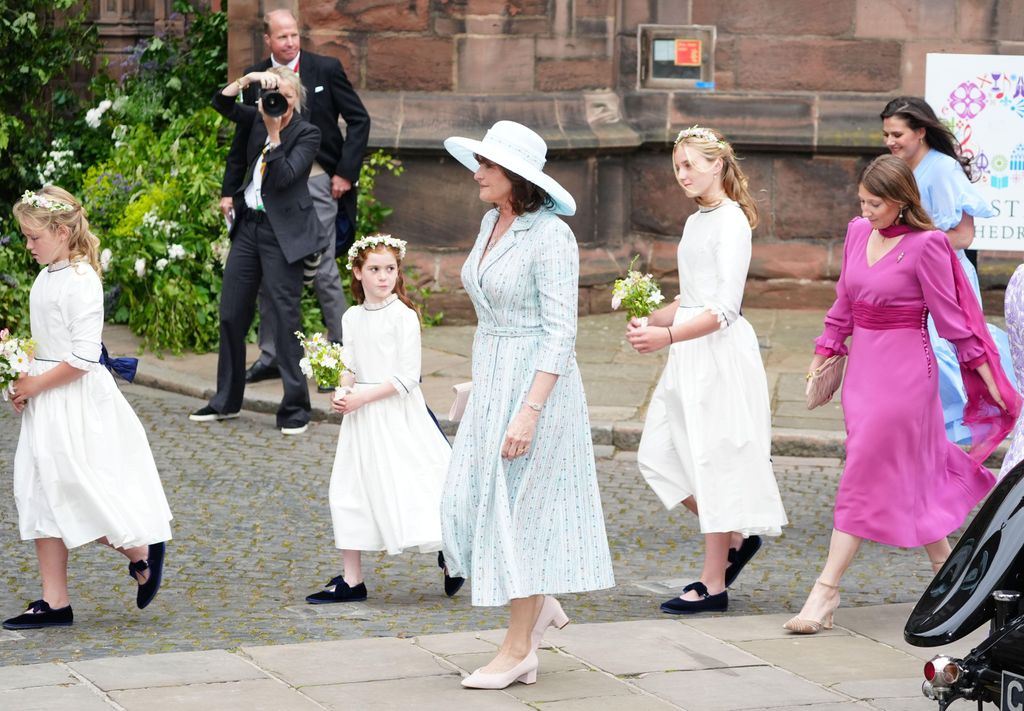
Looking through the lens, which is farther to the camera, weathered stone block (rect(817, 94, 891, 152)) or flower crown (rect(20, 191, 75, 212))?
weathered stone block (rect(817, 94, 891, 152))

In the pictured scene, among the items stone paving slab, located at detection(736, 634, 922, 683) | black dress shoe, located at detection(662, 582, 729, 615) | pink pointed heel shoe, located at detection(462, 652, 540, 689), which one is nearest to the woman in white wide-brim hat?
pink pointed heel shoe, located at detection(462, 652, 540, 689)

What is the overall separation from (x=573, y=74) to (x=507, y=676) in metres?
7.99

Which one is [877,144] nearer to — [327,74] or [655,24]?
[655,24]

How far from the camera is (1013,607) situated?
4.57m

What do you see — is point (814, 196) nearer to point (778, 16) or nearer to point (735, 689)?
point (778, 16)

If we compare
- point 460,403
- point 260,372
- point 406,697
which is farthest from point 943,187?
point 260,372

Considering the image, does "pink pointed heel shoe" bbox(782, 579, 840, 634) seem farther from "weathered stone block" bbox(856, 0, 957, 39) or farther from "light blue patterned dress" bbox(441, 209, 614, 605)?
"weathered stone block" bbox(856, 0, 957, 39)

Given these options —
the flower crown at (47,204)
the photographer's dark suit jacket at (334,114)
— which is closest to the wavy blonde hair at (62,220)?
the flower crown at (47,204)

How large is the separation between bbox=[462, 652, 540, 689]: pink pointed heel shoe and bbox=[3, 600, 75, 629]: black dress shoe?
5.46 feet

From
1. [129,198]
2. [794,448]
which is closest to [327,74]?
[129,198]

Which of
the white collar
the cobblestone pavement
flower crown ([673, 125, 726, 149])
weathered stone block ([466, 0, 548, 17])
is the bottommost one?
the cobblestone pavement

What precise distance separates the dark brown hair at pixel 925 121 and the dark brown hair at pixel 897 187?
1.39m

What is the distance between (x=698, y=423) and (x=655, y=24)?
23.2 ft

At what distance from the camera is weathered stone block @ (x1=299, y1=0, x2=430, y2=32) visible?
12539mm
